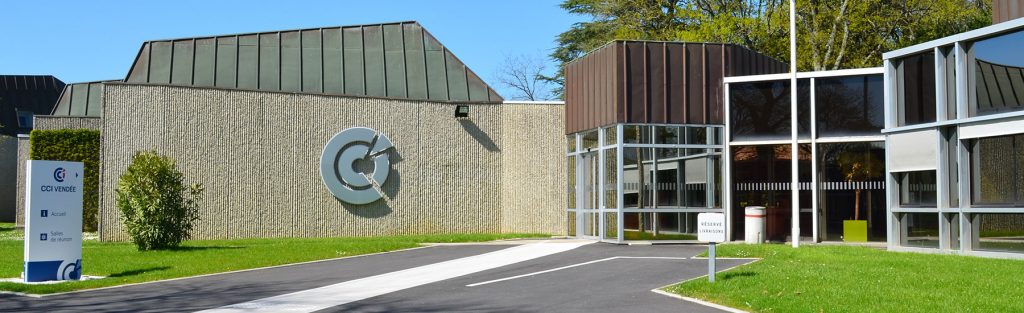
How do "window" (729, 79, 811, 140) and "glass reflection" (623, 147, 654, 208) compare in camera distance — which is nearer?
"window" (729, 79, 811, 140)

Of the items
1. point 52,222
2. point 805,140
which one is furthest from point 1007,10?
point 52,222

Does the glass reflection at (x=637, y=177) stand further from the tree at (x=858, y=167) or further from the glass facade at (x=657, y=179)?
the tree at (x=858, y=167)

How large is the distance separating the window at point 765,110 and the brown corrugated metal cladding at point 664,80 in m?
0.44

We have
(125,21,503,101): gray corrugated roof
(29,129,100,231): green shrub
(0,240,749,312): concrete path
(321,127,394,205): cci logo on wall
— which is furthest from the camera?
(29,129,100,231): green shrub

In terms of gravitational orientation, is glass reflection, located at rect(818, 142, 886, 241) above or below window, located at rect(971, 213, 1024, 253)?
above

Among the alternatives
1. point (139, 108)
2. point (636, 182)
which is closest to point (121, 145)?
point (139, 108)

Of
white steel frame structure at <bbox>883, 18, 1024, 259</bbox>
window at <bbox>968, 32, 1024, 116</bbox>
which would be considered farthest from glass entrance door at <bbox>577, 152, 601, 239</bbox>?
window at <bbox>968, 32, 1024, 116</bbox>

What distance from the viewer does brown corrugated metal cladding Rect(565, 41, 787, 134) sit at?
24.5 m

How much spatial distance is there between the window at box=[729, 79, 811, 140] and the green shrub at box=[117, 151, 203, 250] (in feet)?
43.9

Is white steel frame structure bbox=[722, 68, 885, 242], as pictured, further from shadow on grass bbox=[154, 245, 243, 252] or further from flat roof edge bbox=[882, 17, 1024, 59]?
shadow on grass bbox=[154, 245, 243, 252]

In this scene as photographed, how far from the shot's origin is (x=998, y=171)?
19.0 meters

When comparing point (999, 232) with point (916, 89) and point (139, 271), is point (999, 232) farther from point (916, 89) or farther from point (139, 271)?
point (139, 271)

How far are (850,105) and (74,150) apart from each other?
24928 millimetres

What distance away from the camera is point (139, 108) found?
91.1ft
